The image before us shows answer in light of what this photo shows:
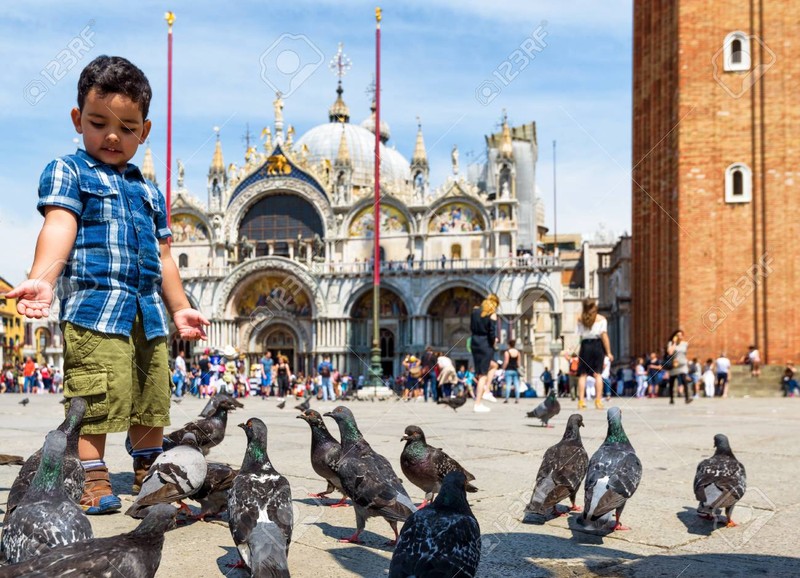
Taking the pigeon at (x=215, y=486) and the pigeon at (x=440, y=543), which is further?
the pigeon at (x=215, y=486)

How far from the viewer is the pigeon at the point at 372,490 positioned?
3.37m

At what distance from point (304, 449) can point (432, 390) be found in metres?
15.1

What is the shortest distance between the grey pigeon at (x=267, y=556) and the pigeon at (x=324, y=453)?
1442mm

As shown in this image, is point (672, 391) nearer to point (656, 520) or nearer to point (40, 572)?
point (656, 520)

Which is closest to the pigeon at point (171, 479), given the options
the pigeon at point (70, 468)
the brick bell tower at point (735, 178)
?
the pigeon at point (70, 468)

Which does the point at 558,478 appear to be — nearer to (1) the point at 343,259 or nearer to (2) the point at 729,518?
(2) the point at 729,518

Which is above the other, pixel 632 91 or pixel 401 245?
pixel 632 91

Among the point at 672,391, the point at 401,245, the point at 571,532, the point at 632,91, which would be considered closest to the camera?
the point at 571,532

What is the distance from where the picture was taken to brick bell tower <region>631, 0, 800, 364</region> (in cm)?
2186

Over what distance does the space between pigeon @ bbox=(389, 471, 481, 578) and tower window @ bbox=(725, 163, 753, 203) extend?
70.7ft

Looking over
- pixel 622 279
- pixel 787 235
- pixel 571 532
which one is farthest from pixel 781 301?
pixel 571 532

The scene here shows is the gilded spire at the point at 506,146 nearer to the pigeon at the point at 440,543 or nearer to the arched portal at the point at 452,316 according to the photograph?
the arched portal at the point at 452,316

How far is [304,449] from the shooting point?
20.5ft

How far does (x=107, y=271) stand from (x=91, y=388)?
0.52 metres
